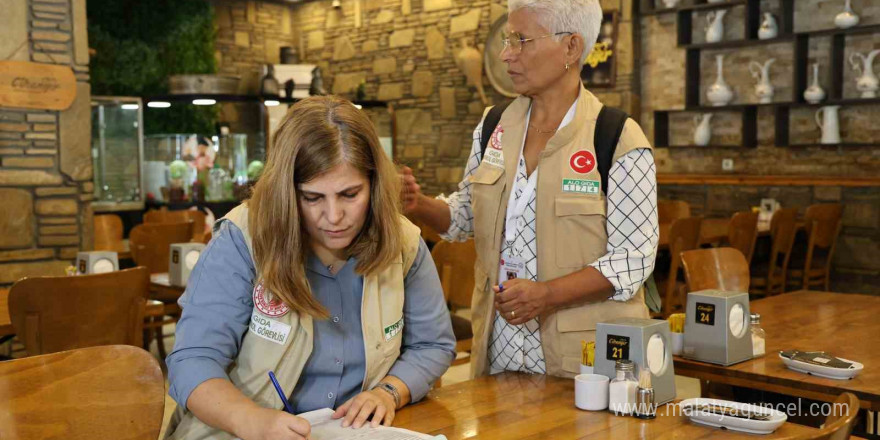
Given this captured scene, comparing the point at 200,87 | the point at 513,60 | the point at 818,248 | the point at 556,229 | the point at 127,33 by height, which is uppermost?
the point at 127,33

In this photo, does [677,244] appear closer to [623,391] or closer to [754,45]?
[754,45]

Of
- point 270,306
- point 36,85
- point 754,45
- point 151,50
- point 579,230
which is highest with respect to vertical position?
point 151,50

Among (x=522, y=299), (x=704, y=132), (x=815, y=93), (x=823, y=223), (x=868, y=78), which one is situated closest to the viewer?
(x=522, y=299)

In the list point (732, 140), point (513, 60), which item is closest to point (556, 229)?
point (513, 60)

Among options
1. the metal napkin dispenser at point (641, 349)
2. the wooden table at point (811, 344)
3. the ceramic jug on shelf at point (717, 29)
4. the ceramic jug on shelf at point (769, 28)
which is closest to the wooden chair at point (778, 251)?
the ceramic jug on shelf at point (769, 28)

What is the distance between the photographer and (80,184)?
5527mm

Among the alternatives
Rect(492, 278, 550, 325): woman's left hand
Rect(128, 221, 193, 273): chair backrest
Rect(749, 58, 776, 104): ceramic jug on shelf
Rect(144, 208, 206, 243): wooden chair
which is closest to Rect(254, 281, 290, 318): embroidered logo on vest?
Rect(492, 278, 550, 325): woman's left hand

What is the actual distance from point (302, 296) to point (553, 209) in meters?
0.80

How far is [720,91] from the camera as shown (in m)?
7.86

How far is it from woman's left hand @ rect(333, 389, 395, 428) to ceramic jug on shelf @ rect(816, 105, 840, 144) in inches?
257

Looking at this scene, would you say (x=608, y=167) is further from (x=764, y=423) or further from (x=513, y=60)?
(x=764, y=423)

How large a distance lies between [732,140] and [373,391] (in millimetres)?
6933

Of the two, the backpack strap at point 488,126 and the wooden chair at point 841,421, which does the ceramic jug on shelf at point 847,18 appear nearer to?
the backpack strap at point 488,126

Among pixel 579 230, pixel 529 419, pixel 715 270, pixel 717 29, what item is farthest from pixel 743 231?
pixel 529 419
